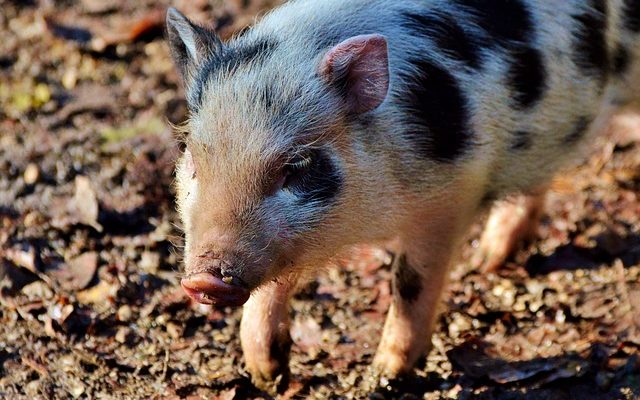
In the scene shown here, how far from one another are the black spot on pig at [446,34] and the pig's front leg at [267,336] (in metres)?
1.24

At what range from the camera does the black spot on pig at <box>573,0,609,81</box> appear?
5.08m

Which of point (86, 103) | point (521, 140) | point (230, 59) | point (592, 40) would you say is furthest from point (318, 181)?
point (86, 103)

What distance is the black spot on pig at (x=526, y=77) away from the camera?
480 centimetres

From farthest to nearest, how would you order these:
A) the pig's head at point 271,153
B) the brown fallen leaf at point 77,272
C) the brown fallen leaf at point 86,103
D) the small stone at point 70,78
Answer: the small stone at point 70,78 → the brown fallen leaf at point 86,103 → the brown fallen leaf at point 77,272 → the pig's head at point 271,153

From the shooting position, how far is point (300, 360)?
201 inches

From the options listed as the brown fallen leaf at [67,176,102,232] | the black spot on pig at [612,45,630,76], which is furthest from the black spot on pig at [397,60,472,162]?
the brown fallen leaf at [67,176,102,232]

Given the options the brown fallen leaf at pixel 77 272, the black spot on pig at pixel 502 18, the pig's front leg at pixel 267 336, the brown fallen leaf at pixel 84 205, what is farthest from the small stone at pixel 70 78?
the black spot on pig at pixel 502 18

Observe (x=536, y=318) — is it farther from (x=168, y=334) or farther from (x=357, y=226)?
(x=168, y=334)

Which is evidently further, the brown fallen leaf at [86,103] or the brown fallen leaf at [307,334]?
the brown fallen leaf at [86,103]

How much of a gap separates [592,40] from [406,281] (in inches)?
60.5

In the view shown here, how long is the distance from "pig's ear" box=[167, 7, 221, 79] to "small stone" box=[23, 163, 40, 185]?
2027 millimetres

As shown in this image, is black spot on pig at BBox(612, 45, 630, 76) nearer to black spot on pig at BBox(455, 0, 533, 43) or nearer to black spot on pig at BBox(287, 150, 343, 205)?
black spot on pig at BBox(455, 0, 533, 43)

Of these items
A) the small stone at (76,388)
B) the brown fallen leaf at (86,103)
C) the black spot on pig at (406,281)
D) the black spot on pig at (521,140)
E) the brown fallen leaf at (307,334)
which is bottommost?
the brown fallen leaf at (307,334)

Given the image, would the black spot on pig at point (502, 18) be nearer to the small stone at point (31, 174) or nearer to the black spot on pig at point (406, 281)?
the black spot on pig at point (406, 281)
